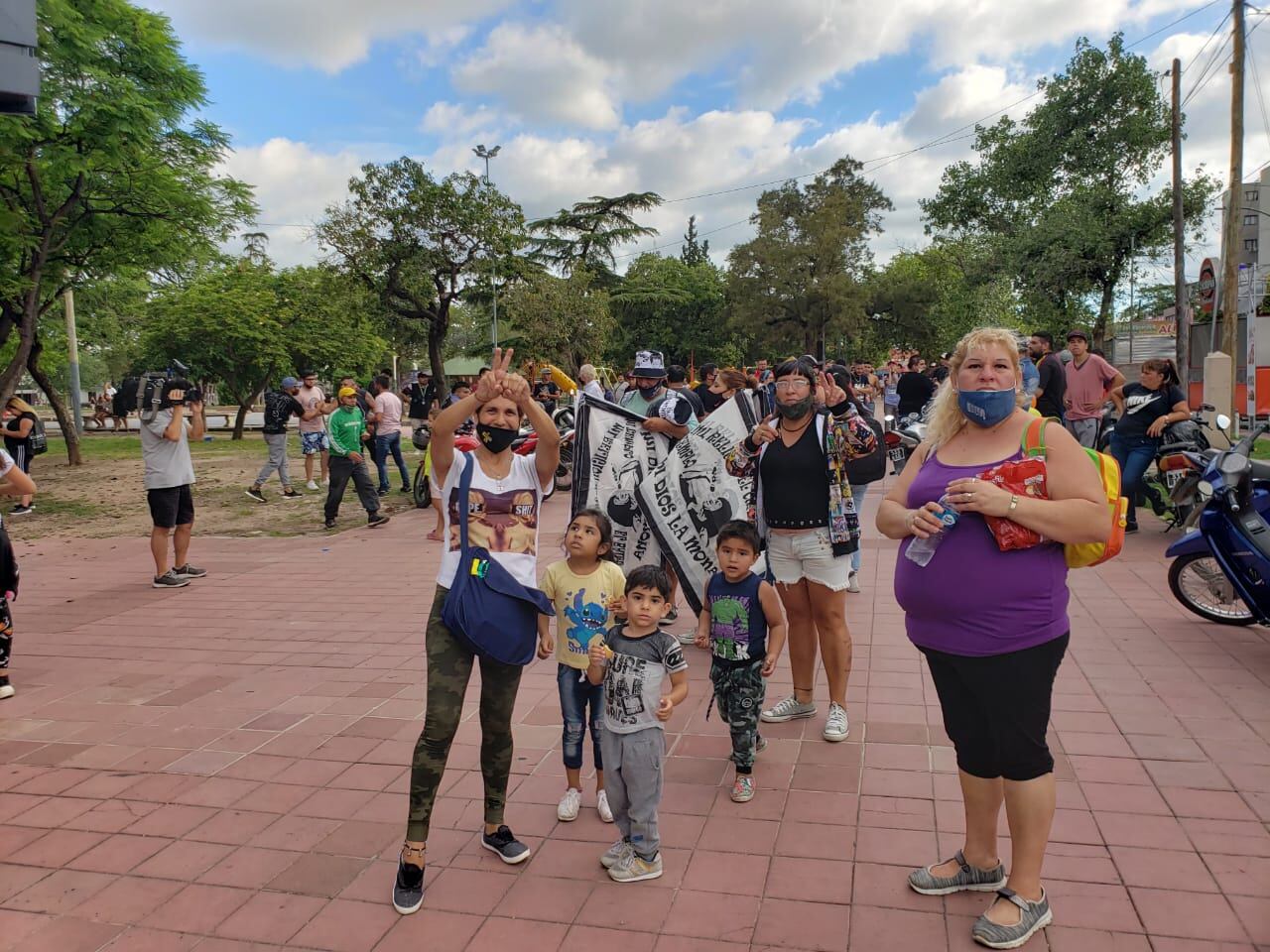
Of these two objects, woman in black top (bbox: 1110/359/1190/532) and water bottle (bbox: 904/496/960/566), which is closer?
water bottle (bbox: 904/496/960/566)

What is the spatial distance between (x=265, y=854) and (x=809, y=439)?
2.89 metres

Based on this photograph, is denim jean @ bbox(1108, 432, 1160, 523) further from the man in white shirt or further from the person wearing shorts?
the person wearing shorts

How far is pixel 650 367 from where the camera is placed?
6.20 m

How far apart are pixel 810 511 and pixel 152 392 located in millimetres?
5771

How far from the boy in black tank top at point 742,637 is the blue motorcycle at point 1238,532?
11.0 feet

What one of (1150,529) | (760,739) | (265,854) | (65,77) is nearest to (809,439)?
(760,739)

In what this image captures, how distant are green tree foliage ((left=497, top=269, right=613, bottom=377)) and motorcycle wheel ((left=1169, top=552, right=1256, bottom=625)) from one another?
24.1m

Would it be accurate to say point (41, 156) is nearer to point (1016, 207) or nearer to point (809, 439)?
point (809, 439)

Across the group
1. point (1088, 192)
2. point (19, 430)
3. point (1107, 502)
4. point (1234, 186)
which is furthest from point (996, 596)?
point (1088, 192)

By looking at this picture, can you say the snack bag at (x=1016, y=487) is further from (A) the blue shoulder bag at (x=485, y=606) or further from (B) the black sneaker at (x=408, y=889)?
(B) the black sneaker at (x=408, y=889)

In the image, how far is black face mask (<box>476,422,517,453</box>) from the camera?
3246 millimetres

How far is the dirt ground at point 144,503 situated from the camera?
11.6m

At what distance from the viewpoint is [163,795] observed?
398 cm

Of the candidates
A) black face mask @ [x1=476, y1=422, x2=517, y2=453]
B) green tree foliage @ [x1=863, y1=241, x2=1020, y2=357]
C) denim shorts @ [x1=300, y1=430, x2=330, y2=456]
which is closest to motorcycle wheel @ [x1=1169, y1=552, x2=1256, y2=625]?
black face mask @ [x1=476, y1=422, x2=517, y2=453]
